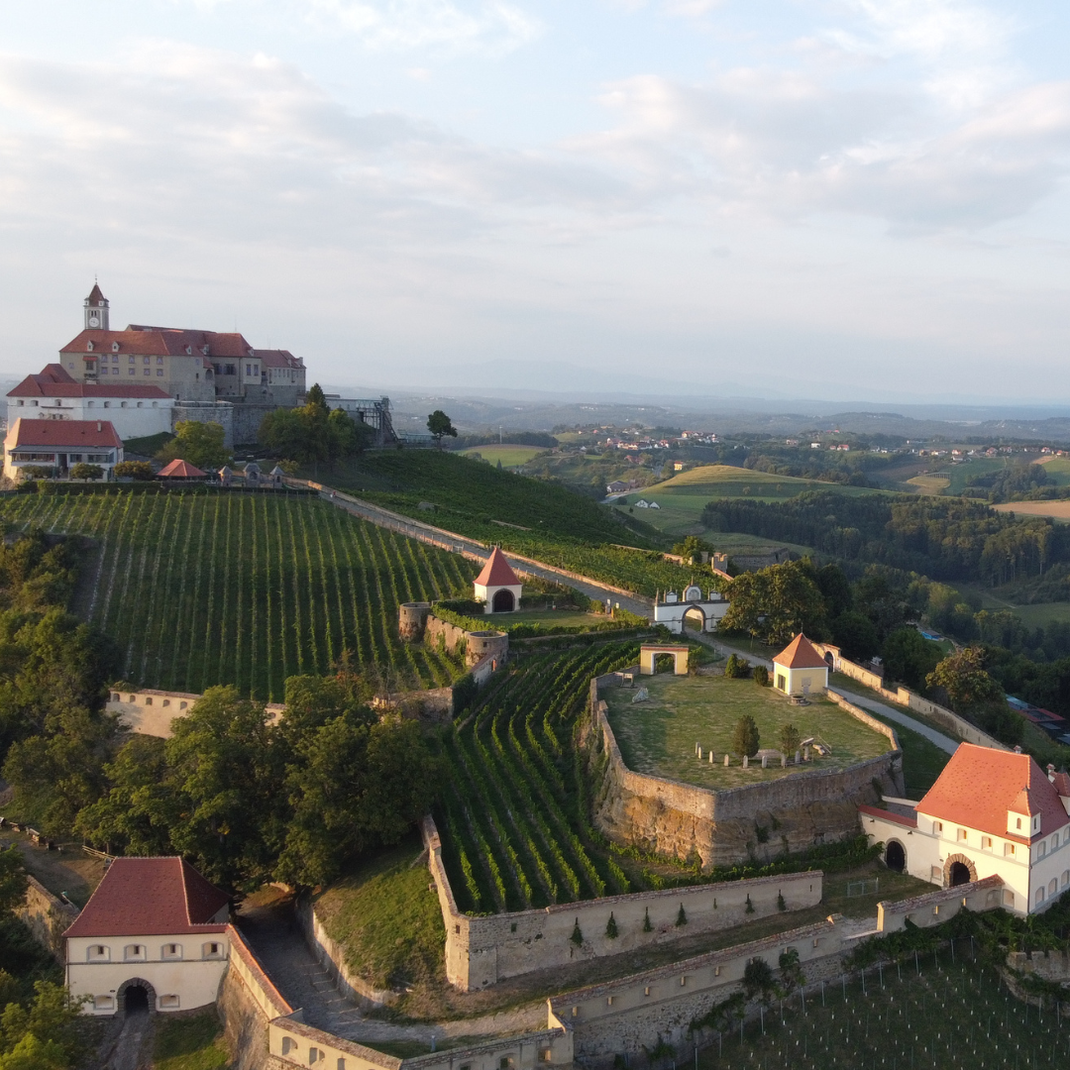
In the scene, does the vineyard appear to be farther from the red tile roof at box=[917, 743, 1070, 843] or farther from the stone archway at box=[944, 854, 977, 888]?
the stone archway at box=[944, 854, 977, 888]

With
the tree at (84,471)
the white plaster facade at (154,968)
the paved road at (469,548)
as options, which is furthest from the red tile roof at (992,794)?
the tree at (84,471)

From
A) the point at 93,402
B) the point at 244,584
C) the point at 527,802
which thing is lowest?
the point at 527,802

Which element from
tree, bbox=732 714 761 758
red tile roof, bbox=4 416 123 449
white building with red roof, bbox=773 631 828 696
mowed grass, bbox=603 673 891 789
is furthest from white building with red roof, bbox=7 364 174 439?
tree, bbox=732 714 761 758

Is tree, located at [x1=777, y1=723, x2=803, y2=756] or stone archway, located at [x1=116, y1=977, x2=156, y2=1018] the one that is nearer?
stone archway, located at [x1=116, y1=977, x2=156, y2=1018]

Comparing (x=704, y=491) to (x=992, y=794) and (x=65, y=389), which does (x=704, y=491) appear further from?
(x=992, y=794)

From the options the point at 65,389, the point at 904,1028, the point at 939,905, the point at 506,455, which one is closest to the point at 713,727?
the point at 939,905

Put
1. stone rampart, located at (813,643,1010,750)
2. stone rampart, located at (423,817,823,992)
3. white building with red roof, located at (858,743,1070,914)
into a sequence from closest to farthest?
1. stone rampart, located at (423,817,823,992)
2. white building with red roof, located at (858,743,1070,914)
3. stone rampart, located at (813,643,1010,750)
